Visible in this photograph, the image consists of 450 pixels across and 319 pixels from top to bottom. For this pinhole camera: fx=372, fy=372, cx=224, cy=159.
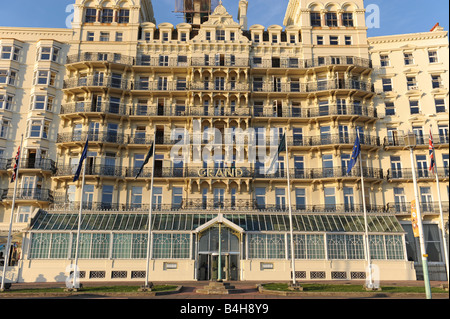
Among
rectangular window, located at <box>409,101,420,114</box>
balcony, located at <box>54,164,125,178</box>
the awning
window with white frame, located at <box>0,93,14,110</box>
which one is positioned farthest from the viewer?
rectangular window, located at <box>409,101,420,114</box>

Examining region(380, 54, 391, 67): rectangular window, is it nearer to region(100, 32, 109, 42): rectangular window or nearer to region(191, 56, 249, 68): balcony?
region(191, 56, 249, 68): balcony

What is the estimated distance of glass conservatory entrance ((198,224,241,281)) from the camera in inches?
1345

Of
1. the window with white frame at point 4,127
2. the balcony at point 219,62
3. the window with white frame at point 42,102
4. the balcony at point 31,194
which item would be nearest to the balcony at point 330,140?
the balcony at point 219,62

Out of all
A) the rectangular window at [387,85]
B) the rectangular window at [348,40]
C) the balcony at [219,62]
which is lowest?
the rectangular window at [387,85]

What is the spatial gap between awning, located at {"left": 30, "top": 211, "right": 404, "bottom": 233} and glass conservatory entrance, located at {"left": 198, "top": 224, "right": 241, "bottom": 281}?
3.86 ft

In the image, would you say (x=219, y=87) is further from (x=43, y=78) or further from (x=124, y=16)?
(x=43, y=78)

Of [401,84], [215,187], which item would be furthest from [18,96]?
[401,84]

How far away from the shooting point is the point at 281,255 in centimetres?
3419

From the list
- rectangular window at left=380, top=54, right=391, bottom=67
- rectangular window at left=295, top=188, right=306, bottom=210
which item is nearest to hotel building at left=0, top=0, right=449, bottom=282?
rectangular window at left=295, top=188, right=306, bottom=210

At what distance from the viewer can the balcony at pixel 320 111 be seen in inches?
1609

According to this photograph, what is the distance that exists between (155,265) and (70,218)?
9.56m

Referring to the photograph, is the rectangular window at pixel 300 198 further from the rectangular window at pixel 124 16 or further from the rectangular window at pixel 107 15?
the rectangular window at pixel 107 15

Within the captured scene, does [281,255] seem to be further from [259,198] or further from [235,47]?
[235,47]

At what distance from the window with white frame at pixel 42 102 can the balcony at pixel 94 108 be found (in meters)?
1.60
